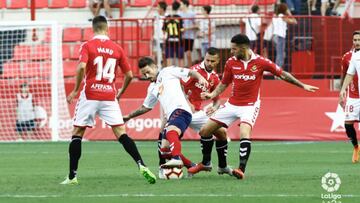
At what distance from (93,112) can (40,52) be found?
1498 centimetres

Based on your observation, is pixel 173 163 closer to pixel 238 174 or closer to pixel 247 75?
pixel 238 174

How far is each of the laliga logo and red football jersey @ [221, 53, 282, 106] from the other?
1.59m

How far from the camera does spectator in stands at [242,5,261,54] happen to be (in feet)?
90.6

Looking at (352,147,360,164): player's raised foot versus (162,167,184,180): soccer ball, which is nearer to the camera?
(162,167,184,180): soccer ball

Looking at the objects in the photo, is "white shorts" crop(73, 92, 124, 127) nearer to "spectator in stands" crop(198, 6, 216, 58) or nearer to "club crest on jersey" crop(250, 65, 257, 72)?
"club crest on jersey" crop(250, 65, 257, 72)

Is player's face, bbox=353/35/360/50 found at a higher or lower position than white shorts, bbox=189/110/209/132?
higher

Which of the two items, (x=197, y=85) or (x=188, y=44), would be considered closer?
(x=197, y=85)

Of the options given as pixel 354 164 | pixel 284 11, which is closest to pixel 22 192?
pixel 354 164

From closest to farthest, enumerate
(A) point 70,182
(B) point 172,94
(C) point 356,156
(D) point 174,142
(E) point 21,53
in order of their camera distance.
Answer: (A) point 70,182
(D) point 174,142
(B) point 172,94
(C) point 356,156
(E) point 21,53

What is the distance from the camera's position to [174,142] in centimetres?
1509

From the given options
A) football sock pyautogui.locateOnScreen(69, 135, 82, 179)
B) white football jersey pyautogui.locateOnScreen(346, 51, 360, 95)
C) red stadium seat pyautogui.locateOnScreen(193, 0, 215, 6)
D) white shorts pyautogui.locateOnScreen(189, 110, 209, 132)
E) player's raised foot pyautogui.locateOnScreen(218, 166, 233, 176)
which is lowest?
player's raised foot pyautogui.locateOnScreen(218, 166, 233, 176)

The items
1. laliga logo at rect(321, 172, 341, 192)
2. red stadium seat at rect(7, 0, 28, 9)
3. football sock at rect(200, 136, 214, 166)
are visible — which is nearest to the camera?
laliga logo at rect(321, 172, 341, 192)

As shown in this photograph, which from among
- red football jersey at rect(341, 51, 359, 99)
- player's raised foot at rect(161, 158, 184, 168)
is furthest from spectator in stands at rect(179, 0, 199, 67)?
player's raised foot at rect(161, 158, 184, 168)

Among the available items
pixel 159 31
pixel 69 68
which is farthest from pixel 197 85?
pixel 69 68
